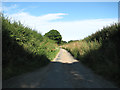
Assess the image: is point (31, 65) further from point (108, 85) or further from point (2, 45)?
point (108, 85)

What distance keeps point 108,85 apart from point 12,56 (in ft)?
17.9

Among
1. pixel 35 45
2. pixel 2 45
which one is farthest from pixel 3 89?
pixel 35 45

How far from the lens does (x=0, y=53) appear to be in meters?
6.05

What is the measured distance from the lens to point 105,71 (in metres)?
5.21

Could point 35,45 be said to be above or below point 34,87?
above

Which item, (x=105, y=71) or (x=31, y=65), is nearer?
(x=105, y=71)

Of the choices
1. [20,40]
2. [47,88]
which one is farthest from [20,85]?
[20,40]

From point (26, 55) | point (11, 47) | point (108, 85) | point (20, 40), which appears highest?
point (20, 40)

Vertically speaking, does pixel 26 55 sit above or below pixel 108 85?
above

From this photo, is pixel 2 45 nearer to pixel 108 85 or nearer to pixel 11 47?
pixel 11 47

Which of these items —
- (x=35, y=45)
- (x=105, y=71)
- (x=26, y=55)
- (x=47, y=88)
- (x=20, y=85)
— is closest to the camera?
(x=47, y=88)

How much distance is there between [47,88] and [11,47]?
14.5ft

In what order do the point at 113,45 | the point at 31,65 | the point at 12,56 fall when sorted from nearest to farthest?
1. the point at 113,45
2. the point at 12,56
3. the point at 31,65

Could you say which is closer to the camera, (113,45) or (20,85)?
(20,85)
